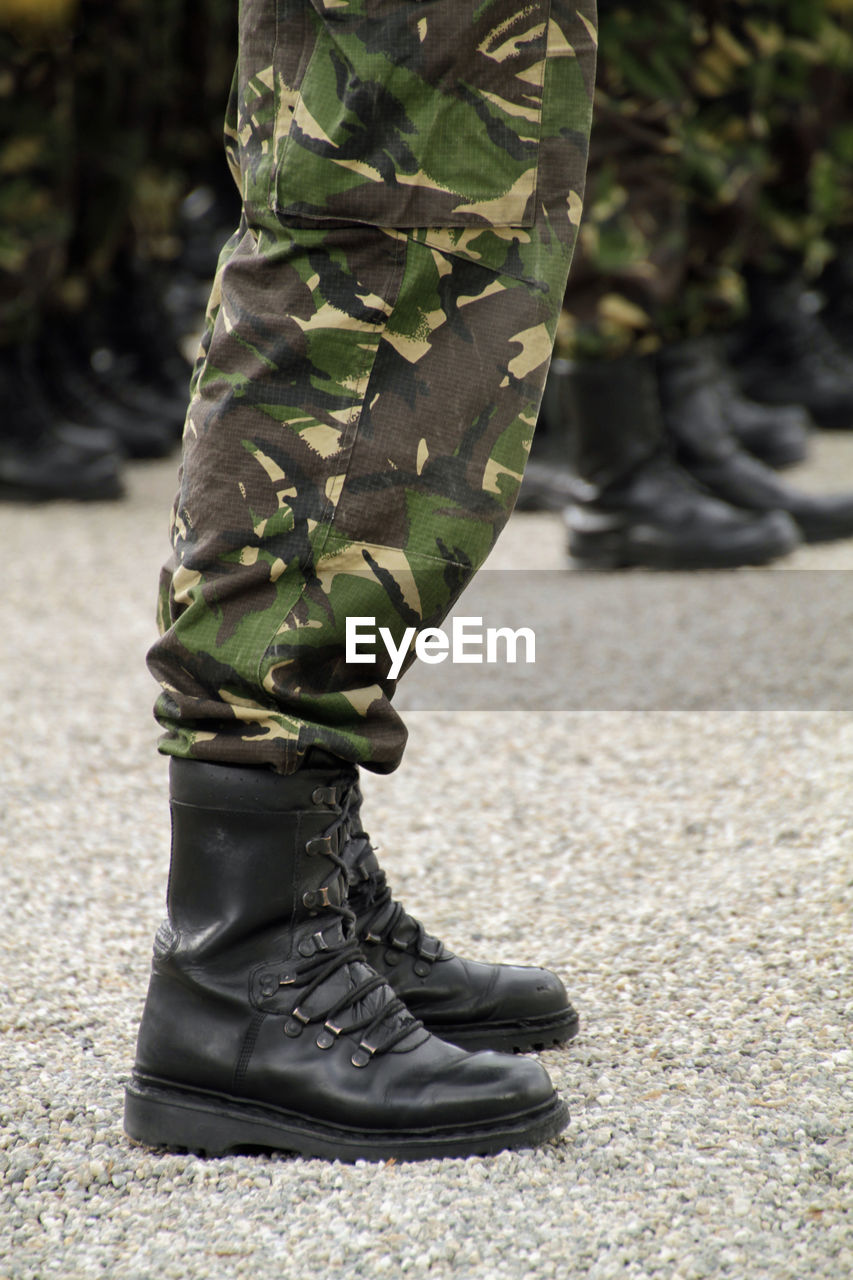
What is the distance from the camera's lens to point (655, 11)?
109 inches

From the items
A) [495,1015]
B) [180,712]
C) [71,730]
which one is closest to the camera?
[180,712]

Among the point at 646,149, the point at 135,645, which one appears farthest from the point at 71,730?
the point at 646,149

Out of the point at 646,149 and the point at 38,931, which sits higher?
the point at 646,149

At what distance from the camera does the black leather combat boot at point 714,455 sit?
123 inches

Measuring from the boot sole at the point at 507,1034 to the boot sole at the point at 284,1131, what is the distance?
15cm

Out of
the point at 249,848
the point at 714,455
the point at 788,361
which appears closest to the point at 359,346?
the point at 249,848

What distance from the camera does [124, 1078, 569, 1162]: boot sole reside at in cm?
102

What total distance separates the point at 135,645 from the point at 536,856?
3.92 feet

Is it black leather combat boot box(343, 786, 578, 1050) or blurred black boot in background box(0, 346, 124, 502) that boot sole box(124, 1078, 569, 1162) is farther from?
blurred black boot in background box(0, 346, 124, 502)

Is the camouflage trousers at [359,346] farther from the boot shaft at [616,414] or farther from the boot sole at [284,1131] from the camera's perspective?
the boot shaft at [616,414]

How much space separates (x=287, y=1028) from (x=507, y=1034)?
0.80 ft

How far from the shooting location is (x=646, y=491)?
9.61ft

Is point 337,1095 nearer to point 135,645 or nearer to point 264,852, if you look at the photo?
point 264,852

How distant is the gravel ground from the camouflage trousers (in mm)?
310
